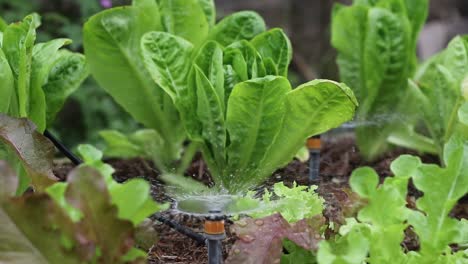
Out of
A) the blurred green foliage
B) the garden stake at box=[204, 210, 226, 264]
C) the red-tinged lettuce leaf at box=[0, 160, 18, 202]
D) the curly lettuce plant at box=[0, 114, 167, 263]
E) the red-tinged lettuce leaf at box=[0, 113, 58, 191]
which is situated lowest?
the blurred green foliage

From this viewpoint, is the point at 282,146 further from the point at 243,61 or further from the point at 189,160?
the point at 189,160

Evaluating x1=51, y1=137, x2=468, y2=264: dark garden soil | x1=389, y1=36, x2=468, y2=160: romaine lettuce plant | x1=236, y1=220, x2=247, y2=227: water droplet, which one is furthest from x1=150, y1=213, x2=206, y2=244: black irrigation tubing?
x1=389, y1=36, x2=468, y2=160: romaine lettuce plant

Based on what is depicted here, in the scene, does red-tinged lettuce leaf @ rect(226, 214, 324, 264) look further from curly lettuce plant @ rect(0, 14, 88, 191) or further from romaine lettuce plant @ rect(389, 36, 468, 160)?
romaine lettuce plant @ rect(389, 36, 468, 160)

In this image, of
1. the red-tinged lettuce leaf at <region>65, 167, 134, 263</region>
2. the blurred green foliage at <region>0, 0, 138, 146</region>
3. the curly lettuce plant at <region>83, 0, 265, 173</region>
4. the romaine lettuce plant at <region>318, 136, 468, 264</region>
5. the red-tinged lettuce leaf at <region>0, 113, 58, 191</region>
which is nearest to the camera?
the red-tinged lettuce leaf at <region>65, 167, 134, 263</region>

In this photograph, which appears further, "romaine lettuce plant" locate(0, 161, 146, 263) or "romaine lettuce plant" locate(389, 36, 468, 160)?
"romaine lettuce plant" locate(389, 36, 468, 160)

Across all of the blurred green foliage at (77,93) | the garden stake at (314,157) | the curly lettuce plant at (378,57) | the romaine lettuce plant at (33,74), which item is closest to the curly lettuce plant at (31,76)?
the romaine lettuce plant at (33,74)

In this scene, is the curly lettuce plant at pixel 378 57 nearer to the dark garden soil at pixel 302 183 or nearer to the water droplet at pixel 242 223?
the dark garden soil at pixel 302 183

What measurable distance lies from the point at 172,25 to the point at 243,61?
0.24 m

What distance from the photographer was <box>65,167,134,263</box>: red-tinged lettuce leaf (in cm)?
60

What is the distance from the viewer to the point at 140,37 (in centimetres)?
112

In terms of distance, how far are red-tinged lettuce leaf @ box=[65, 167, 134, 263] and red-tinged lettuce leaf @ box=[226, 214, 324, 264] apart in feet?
0.46

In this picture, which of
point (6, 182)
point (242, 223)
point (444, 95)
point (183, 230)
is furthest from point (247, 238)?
point (444, 95)

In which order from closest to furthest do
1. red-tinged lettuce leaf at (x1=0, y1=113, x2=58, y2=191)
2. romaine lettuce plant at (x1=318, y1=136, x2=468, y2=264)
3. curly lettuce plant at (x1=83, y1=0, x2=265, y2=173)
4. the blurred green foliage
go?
romaine lettuce plant at (x1=318, y1=136, x2=468, y2=264) < red-tinged lettuce leaf at (x1=0, y1=113, x2=58, y2=191) < curly lettuce plant at (x1=83, y1=0, x2=265, y2=173) < the blurred green foliage

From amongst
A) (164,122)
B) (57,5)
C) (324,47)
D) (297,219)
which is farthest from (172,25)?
(324,47)
